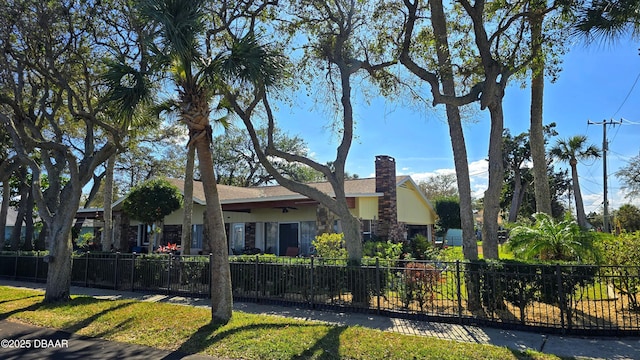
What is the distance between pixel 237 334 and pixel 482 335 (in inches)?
166

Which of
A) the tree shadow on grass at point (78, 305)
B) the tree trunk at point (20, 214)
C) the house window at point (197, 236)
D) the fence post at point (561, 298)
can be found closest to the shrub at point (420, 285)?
the fence post at point (561, 298)

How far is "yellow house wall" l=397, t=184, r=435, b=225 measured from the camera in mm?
21312

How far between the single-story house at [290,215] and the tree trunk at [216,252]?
9.31 meters

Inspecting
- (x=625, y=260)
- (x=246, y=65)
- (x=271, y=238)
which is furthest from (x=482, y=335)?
(x=271, y=238)

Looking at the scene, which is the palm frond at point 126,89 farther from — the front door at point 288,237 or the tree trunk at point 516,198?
the tree trunk at point 516,198

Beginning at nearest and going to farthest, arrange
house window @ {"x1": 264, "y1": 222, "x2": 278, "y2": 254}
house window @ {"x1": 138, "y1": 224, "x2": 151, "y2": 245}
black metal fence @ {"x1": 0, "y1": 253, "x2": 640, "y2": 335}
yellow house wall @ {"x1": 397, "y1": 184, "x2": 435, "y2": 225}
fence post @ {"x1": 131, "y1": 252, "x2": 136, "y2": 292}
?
1. black metal fence @ {"x1": 0, "y1": 253, "x2": 640, "y2": 335}
2. fence post @ {"x1": 131, "y1": 252, "x2": 136, "y2": 292}
3. house window @ {"x1": 264, "y1": 222, "x2": 278, "y2": 254}
4. yellow house wall @ {"x1": 397, "y1": 184, "x2": 435, "y2": 225}
5. house window @ {"x1": 138, "y1": 224, "x2": 151, "y2": 245}

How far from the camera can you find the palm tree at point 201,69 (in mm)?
6961

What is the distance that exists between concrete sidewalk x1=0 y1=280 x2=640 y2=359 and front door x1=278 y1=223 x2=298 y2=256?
30.8 ft

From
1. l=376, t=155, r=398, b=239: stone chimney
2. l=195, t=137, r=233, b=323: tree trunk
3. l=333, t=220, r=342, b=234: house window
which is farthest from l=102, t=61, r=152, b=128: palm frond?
l=376, t=155, r=398, b=239: stone chimney

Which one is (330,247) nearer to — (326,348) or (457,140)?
(457,140)

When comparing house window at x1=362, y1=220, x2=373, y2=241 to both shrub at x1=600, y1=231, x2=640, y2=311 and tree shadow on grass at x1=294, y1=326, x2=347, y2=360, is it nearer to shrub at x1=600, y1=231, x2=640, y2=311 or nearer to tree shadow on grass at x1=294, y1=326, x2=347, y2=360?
shrub at x1=600, y1=231, x2=640, y2=311

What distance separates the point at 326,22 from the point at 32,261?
45.2ft

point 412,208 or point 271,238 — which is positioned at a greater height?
point 412,208

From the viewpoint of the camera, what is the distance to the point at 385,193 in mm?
18156
